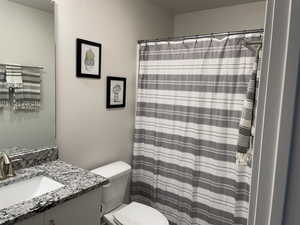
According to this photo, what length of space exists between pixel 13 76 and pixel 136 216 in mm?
1399

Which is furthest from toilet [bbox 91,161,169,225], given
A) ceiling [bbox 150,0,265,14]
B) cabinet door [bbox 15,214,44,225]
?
ceiling [bbox 150,0,265,14]

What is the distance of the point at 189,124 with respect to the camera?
204 centimetres

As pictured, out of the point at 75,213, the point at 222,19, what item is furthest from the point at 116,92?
the point at 222,19

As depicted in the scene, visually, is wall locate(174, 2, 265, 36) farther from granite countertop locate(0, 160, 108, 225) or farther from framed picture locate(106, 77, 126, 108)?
granite countertop locate(0, 160, 108, 225)

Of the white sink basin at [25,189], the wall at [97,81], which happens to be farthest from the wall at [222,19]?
the white sink basin at [25,189]

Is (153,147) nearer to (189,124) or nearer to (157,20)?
(189,124)

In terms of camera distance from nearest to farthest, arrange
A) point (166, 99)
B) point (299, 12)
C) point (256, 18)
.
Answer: point (299, 12) → point (166, 99) → point (256, 18)

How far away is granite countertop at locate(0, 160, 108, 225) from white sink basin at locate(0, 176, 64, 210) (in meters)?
0.03

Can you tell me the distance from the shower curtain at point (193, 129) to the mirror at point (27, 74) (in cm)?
96

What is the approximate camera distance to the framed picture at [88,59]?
1.79 m

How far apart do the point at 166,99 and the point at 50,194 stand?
1.32 metres

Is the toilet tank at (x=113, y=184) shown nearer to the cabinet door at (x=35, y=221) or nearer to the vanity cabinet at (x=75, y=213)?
the vanity cabinet at (x=75, y=213)

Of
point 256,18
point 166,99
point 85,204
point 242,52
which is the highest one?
point 256,18

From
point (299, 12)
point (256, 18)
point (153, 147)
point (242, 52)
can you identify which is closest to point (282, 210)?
point (299, 12)
